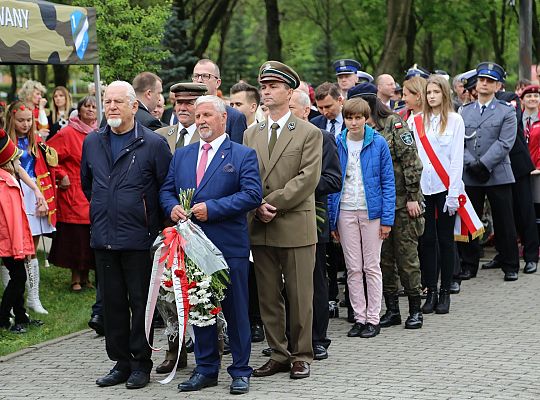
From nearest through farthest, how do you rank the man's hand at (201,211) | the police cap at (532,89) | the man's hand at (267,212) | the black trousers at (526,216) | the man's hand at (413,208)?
1. the man's hand at (201,211)
2. the man's hand at (267,212)
3. the man's hand at (413,208)
4. the black trousers at (526,216)
5. the police cap at (532,89)

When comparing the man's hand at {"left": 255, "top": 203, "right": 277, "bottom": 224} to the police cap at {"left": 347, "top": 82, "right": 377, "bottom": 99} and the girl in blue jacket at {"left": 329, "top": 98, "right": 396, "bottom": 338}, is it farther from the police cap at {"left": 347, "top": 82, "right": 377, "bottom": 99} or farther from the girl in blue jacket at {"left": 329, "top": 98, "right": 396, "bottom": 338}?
the police cap at {"left": 347, "top": 82, "right": 377, "bottom": 99}

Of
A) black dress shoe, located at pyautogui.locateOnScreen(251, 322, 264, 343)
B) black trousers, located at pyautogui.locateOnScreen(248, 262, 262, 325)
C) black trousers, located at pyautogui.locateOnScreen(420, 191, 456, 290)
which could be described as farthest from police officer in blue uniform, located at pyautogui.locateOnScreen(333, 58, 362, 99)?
black dress shoe, located at pyautogui.locateOnScreen(251, 322, 264, 343)

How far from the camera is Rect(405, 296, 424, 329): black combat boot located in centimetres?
933

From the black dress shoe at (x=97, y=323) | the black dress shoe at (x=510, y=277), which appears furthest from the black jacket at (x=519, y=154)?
the black dress shoe at (x=97, y=323)

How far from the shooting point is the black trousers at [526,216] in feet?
40.8

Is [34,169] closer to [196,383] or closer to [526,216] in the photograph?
[196,383]

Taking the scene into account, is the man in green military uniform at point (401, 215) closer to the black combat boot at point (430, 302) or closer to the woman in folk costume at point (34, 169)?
the black combat boot at point (430, 302)

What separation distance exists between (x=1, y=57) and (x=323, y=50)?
34.2 metres

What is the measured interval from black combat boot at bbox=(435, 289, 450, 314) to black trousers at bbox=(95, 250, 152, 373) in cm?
355

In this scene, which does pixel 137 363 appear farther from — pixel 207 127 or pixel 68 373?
pixel 207 127

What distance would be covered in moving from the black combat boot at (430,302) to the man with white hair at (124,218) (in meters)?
3.49

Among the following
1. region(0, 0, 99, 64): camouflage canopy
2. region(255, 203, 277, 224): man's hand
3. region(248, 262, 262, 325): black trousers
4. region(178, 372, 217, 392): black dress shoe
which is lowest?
region(178, 372, 217, 392): black dress shoe

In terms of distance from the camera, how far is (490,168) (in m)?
11.6

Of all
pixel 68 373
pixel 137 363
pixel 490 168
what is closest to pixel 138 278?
pixel 137 363
